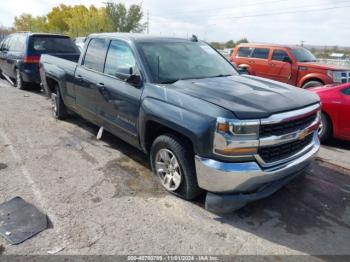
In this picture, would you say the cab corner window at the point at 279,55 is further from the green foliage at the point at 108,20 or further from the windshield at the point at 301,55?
the green foliage at the point at 108,20

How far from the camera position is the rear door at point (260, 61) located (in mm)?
11492

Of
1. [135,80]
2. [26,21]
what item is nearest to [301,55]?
[135,80]

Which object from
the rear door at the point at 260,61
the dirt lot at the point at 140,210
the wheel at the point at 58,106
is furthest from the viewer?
the rear door at the point at 260,61

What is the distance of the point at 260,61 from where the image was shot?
1169 cm

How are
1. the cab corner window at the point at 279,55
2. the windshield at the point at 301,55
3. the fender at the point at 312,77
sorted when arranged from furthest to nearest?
the cab corner window at the point at 279,55 < the windshield at the point at 301,55 < the fender at the point at 312,77

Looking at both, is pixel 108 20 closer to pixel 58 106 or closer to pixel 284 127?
pixel 58 106

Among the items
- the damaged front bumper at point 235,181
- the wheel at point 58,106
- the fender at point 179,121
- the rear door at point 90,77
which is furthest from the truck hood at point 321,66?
the fender at point 179,121

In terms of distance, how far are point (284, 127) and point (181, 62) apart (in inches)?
68.9

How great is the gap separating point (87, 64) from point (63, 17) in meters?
72.7

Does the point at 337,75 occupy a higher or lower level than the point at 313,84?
higher

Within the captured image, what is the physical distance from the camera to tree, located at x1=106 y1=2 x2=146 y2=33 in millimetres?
55844

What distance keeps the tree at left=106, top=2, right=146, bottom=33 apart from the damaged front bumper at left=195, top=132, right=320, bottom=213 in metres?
55.7

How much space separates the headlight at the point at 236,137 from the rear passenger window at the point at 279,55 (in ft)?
28.7

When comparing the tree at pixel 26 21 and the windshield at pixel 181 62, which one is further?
the tree at pixel 26 21
